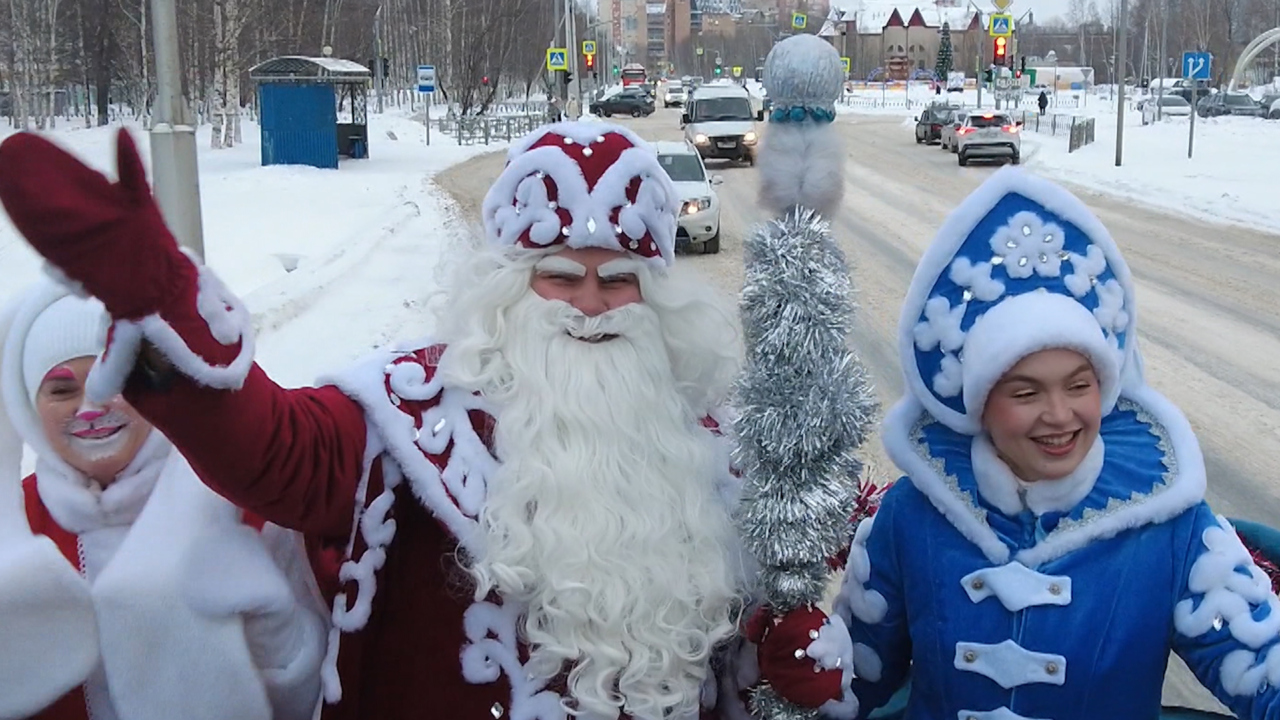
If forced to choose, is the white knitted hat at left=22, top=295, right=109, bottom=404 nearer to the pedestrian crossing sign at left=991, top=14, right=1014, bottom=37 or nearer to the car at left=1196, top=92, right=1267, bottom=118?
the pedestrian crossing sign at left=991, top=14, right=1014, bottom=37

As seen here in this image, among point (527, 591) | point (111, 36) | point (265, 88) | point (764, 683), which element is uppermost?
point (111, 36)

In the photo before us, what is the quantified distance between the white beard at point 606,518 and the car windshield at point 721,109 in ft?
84.1

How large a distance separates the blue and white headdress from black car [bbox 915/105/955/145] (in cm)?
3549

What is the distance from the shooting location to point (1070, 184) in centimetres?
2428

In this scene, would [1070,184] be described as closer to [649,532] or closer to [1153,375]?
[1153,375]

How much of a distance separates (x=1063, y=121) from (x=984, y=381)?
137 feet

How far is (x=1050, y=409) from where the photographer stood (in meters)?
2.06

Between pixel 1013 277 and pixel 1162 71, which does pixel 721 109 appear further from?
pixel 1162 71

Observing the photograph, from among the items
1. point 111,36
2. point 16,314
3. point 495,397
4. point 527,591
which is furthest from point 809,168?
point 111,36

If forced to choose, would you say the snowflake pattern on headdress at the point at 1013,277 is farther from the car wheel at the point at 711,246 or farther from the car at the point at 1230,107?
the car at the point at 1230,107

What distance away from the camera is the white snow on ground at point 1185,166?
19656 millimetres

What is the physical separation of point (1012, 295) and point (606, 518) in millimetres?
801

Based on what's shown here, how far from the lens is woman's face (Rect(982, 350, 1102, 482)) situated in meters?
2.05

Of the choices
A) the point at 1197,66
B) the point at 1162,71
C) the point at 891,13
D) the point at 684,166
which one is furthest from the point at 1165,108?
the point at 891,13
